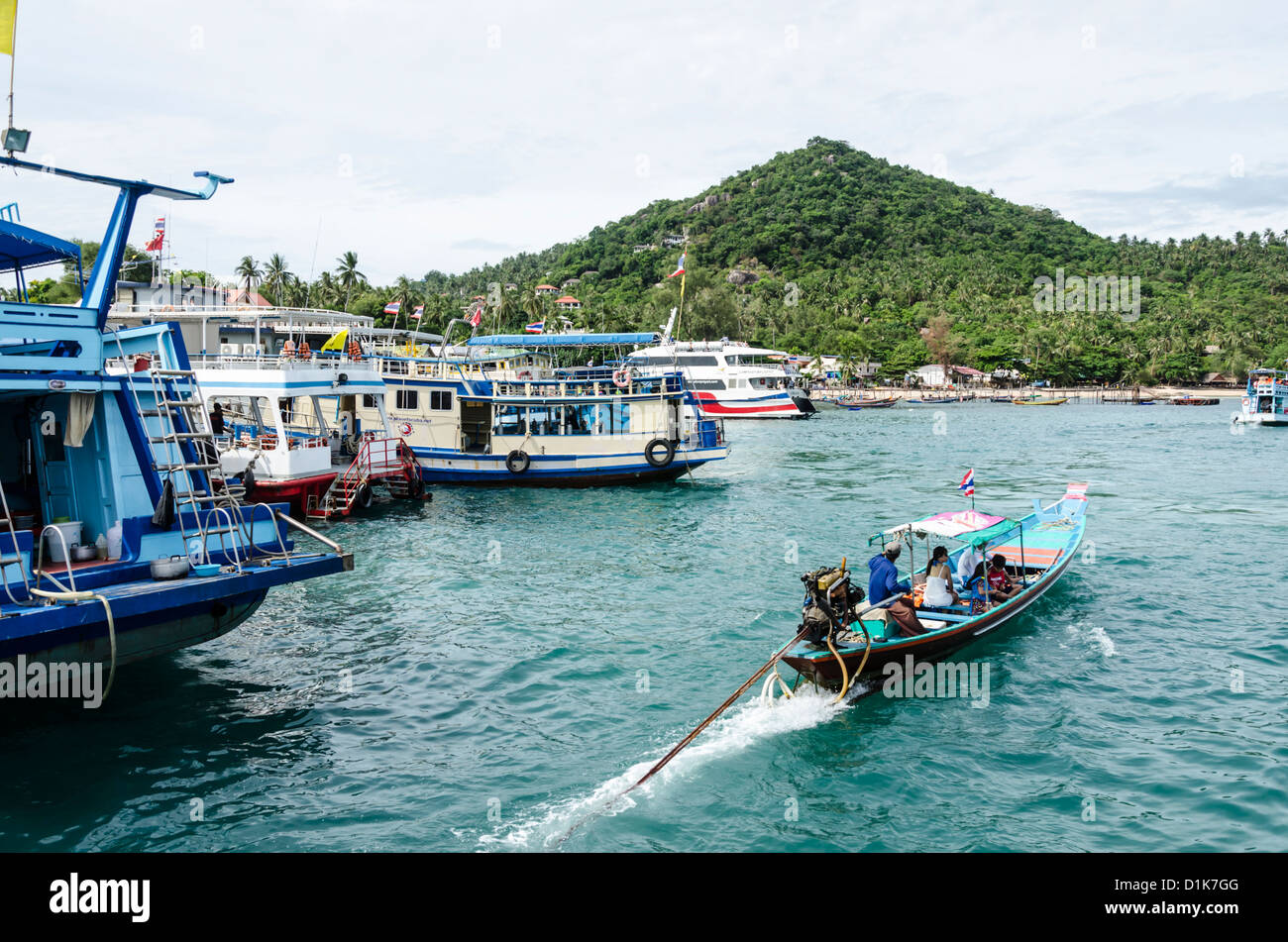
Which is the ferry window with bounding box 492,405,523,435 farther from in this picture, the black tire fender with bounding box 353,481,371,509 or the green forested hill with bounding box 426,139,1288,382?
the green forested hill with bounding box 426,139,1288,382

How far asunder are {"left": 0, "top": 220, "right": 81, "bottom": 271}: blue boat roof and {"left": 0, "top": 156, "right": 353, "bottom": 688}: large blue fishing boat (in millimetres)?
47

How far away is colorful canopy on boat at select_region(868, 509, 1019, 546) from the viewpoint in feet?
51.9

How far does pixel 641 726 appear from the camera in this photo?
12359 mm

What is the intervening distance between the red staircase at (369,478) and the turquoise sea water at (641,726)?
4.08 m

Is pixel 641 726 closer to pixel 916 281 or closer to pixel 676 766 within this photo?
pixel 676 766

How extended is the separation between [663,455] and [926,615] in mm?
21216

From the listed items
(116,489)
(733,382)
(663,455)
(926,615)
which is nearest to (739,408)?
(733,382)

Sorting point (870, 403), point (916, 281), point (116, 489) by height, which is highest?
point (916, 281)

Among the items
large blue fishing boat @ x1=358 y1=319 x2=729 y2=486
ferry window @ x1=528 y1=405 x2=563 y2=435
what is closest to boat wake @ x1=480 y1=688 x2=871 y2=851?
large blue fishing boat @ x1=358 y1=319 x2=729 y2=486

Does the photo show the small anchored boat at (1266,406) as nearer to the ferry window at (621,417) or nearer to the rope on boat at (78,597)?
the ferry window at (621,417)

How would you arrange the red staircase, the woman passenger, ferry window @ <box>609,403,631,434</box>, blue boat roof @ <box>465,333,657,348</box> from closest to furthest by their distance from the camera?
the woman passenger
the red staircase
ferry window @ <box>609,403,631,434</box>
blue boat roof @ <box>465,333,657,348</box>

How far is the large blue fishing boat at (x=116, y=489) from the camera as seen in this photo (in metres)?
11.4

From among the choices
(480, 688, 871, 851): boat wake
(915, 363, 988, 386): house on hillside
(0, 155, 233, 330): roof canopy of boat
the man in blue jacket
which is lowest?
(480, 688, 871, 851): boat wake
